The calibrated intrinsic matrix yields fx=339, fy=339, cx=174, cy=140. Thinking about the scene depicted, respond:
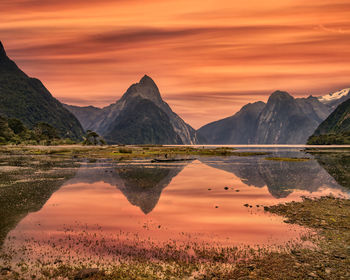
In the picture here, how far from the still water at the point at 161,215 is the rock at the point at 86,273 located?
179 inches

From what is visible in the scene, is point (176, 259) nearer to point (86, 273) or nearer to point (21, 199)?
point (86, 273)

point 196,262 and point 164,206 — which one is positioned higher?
point 164,206

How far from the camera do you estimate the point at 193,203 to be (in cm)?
4309

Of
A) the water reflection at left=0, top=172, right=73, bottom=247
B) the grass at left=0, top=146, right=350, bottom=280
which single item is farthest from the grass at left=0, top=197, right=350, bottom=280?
the water reflection at left=0, top=172, right=73, bottom=247

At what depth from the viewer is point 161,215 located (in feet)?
119

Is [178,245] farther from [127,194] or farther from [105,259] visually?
[127,194]

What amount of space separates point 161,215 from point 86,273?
1737 centimetres

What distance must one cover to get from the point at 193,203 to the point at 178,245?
59.1 ft

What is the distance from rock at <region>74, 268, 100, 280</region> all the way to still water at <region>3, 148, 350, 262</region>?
4539 millimetres

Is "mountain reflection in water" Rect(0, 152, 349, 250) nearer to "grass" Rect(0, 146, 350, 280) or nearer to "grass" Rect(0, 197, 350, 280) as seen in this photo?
"grass" Rect(0, 146, 350, 280)

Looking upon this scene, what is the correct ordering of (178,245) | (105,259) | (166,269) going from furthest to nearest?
(178,245), (105,259), (166,269)

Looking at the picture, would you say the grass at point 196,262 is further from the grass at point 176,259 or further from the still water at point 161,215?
the still water at point 161,215

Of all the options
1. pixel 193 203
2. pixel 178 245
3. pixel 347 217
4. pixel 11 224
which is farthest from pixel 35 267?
pixel 347 217

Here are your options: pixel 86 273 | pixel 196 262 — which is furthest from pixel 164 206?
pixel 86 273
